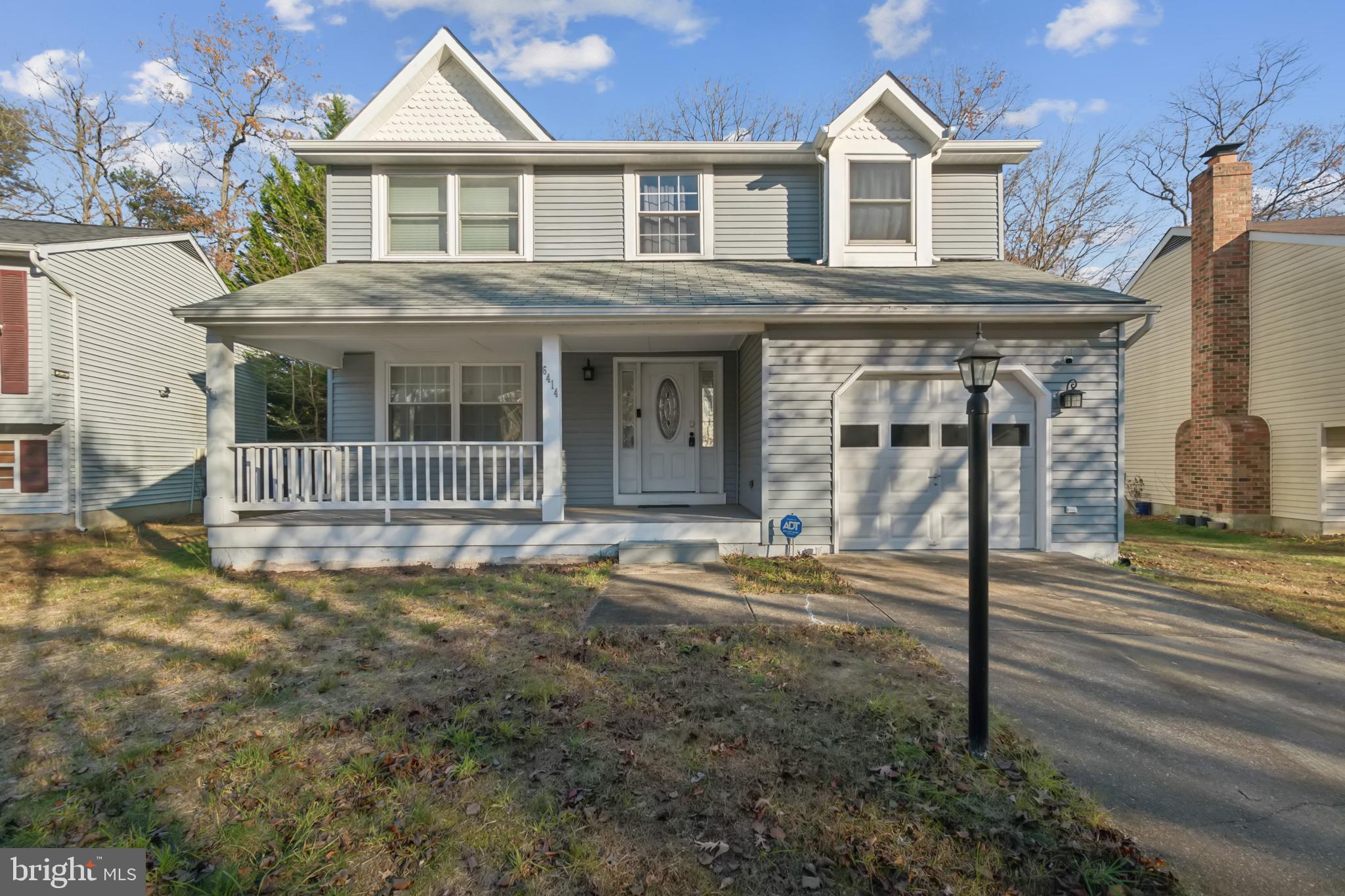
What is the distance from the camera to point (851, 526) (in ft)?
24.2

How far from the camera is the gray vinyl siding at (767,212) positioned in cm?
899

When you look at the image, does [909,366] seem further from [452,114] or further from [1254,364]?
[1254,364]

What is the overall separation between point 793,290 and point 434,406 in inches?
222

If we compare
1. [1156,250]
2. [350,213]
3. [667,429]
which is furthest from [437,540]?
[1156,250]

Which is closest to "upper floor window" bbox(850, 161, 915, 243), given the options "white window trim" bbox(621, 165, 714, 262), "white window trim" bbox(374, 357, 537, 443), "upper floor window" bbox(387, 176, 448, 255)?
"white window trim" bbox(621, 165, 714, 262)

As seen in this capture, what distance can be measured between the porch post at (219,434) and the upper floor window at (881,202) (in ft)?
28.0

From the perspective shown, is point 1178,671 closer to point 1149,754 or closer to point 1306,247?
point 1149,754

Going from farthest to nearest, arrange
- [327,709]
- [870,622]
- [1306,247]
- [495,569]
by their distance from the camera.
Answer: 1. [1306,247]
2. [495,569]
3. [870,622]
4. [327,709]

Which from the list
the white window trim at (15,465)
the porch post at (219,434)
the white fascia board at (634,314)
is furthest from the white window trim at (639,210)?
the white window trim at (15,465)

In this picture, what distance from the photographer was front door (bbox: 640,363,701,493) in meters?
9.05

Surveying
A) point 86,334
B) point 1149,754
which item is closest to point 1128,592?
point 1149,754

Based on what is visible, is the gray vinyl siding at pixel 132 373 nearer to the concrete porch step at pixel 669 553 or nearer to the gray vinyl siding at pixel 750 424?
the concrete porch step at pixel 669 553

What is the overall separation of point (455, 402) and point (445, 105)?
4814mm

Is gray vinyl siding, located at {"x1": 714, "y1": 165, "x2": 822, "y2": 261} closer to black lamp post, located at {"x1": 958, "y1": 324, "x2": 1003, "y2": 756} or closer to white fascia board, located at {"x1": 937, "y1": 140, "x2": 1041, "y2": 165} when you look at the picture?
white fascia board, located at {"x1": 937, "y1": 140, "x2": 1041, "y2": 165}
